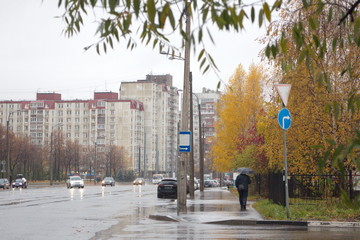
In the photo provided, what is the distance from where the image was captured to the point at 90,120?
189500 mm

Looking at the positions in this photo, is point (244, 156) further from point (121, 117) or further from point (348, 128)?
point (121, 117)

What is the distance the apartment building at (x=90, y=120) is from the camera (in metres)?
183

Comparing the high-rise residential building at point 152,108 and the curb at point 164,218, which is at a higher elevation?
the high-rise residential building at point 152,108

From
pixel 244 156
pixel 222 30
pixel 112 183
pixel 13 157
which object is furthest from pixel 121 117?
pixel 222 30

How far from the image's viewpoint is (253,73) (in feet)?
171

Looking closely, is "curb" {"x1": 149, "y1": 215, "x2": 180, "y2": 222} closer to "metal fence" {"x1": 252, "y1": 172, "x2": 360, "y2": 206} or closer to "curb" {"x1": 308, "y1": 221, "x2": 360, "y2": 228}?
"curb" {"x1": 308, "y1": 221, "x2": 360, "y2": 228}

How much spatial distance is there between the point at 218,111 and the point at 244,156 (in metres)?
15.0

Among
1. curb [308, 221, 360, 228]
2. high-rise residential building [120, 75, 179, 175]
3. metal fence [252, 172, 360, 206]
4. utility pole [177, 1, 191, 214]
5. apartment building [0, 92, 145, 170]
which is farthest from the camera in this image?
high-rise residential building [120, 75, 179, 175]

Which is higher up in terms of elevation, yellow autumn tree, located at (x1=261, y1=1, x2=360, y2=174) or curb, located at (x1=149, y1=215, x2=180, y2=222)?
yellow autumn tree, located at (x1=261, y1=1, x2=360, y2=174)

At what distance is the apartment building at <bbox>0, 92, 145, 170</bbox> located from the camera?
183125 millimetres

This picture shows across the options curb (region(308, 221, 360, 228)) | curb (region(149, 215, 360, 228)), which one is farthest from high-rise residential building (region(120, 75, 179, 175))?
curb (region(308, 221, 360, 228))

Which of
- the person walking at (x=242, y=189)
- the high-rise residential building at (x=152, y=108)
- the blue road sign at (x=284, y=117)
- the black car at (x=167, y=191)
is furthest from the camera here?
the high-rise residential building at (x=152, y=108)

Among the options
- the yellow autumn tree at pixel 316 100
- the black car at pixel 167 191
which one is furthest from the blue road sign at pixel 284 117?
the black car at pixel 167 191

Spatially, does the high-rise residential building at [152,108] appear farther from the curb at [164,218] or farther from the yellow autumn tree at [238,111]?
→ the curb at [164,218]
